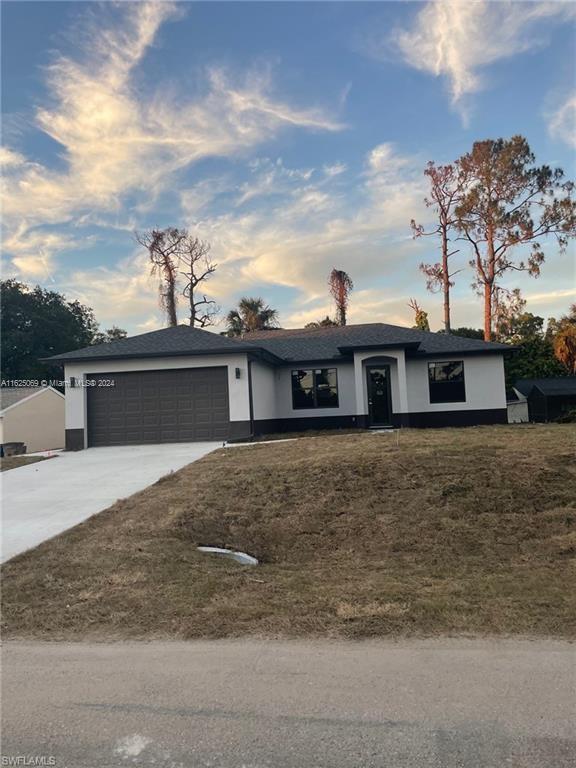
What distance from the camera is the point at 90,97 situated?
1204 centimetres

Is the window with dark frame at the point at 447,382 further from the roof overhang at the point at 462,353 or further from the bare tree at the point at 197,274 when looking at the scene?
the bare tree at the point at 197,274

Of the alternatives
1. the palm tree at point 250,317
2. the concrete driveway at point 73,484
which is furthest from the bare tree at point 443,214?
the concrete driveway at point 73,484

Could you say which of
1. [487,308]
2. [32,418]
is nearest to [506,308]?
[487,308]

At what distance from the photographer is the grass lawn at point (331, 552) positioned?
14.3 feet

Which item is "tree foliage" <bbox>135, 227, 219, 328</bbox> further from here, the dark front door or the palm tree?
the dark front door

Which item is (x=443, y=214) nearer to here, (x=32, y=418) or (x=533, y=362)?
(x=533, y=362)

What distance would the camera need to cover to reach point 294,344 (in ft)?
72.4

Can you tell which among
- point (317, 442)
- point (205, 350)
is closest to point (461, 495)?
point (317, 442)

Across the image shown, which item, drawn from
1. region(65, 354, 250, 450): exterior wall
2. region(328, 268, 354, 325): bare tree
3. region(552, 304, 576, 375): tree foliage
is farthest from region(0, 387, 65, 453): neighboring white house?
region(552, 304, 576, 375): tree foliage

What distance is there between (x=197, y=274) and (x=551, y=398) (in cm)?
2728

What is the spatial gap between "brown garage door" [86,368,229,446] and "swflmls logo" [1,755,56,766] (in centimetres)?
1375

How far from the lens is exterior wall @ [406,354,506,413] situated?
18812 mm

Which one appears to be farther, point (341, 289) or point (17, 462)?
point (341, 289)

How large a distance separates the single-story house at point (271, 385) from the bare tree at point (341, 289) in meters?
16.1
